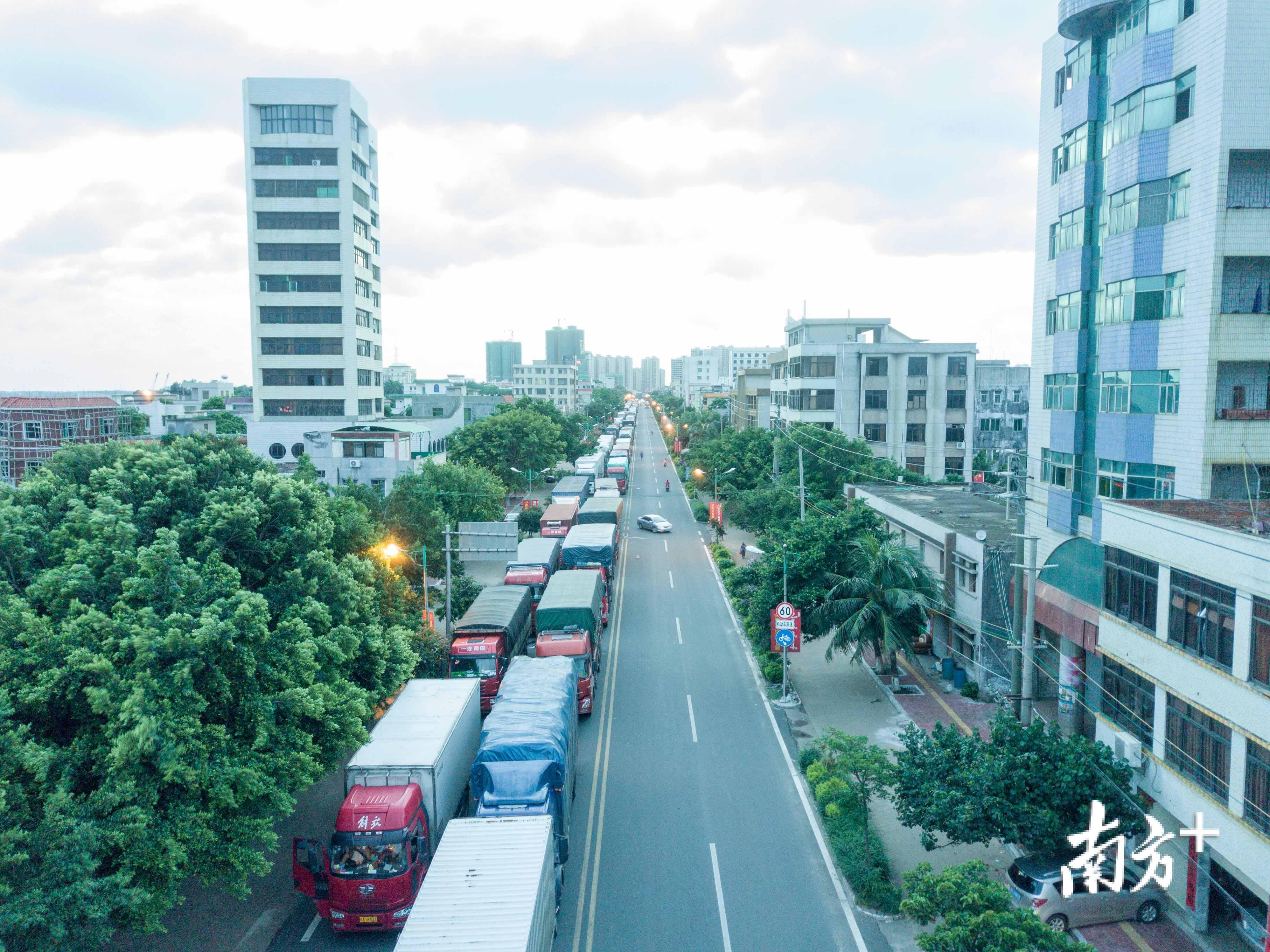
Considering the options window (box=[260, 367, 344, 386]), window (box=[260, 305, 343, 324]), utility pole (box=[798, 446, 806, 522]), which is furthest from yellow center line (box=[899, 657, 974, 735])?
window (box=[260, 305, 343, 324])

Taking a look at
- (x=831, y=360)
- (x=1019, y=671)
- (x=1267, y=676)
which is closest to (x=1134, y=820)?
(x=1267, y=676)

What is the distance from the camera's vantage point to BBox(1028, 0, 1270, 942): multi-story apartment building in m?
15.2

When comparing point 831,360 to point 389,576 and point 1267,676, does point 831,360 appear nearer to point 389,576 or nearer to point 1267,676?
point 389,576

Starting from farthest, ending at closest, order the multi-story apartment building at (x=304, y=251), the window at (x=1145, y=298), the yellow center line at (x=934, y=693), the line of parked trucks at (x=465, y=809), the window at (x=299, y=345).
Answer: the window at (x=299, y=345) → the multi-story apartment building at (x=304, y=251) → the yellow center line at (x=934, y=693) → the window at (x=1145, y=298) → the line of parked trucks at (x=465, y=809)

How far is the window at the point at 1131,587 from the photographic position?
1716 centimetres

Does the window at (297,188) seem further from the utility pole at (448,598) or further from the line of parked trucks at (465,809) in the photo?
the line of parked trucks at (465,809)

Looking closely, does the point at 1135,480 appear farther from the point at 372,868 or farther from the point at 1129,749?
the point at 372,868

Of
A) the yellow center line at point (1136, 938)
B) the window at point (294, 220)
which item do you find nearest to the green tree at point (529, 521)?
the window at point (294, 220)

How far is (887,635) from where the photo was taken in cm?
2609

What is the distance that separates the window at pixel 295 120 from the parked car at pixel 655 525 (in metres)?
35.2

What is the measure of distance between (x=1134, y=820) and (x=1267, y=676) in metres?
3.79

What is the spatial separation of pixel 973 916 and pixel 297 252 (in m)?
59.4

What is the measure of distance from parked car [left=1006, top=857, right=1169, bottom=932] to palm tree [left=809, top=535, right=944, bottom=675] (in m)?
10.5

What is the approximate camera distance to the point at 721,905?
53.4 feet
